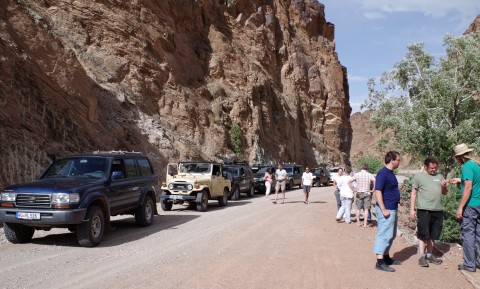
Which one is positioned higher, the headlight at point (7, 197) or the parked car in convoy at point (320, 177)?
the headlight at point (7, 197)

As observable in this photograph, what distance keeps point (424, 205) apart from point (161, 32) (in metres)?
31.4

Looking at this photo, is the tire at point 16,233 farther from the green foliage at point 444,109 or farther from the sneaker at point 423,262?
the green foliage at point 444,109

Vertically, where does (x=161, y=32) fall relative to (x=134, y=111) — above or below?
above

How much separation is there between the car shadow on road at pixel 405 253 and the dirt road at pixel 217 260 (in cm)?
2

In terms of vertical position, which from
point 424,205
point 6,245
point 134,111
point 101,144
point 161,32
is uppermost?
point 161,32

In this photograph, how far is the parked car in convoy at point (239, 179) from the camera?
21.6 meters

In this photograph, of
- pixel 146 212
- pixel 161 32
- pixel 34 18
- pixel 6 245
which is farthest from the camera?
pixel 161 32

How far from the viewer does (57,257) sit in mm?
7750

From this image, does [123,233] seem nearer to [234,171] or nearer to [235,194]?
[235,194]

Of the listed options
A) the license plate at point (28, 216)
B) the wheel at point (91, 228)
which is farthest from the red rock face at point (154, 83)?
the wheel at point (91, 228)

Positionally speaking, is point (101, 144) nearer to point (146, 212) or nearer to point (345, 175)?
point (146, 212)

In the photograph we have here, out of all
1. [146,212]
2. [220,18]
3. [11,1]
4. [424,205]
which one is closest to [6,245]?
[146,212]

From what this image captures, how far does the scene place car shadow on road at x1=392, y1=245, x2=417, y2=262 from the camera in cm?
810

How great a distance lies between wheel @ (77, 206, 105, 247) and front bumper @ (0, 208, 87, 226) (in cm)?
20
